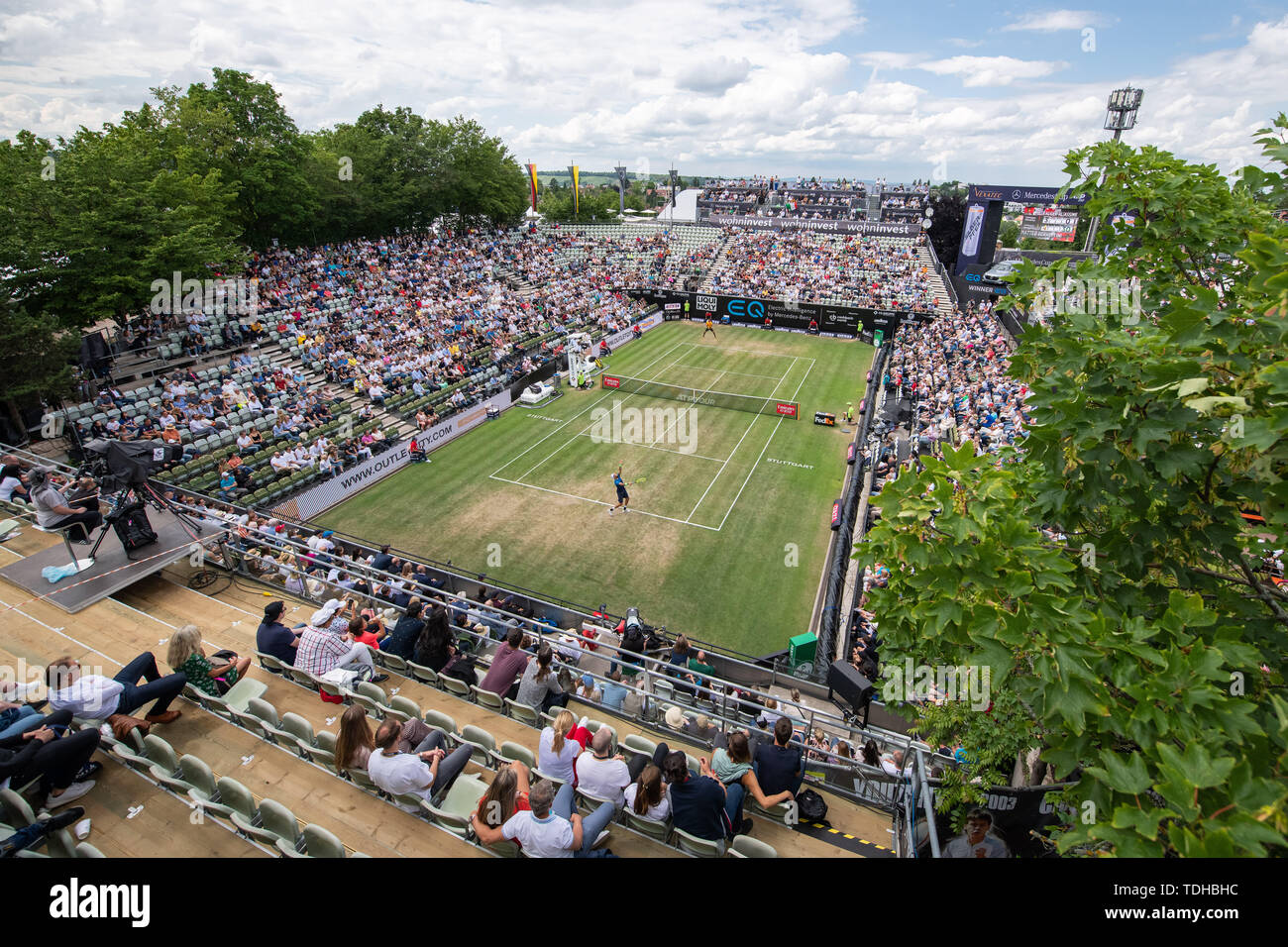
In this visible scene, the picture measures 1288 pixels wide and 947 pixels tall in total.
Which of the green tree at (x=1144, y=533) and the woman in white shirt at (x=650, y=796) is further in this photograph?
the woman in white shirt at (x=650, y=796)

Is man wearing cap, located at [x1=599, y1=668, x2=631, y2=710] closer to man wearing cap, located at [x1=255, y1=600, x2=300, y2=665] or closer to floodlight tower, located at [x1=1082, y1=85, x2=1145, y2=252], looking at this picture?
man wearing cap, located at [x1=255, y1=600, x2=300, y2=665]

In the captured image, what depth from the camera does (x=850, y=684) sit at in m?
14.2

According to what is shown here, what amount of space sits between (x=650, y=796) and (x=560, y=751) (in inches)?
46.3

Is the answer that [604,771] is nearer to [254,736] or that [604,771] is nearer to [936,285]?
[254,736]

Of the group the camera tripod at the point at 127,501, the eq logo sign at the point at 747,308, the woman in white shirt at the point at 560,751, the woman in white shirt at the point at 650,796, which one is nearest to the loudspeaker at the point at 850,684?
the woman in white shirt at the point at 650,796

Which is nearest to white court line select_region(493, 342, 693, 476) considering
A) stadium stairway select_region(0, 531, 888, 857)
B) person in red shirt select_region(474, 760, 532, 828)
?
stadium stairway select_region(0, 531, 888, 857)

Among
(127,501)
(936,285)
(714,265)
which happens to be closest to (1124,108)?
(936,285)

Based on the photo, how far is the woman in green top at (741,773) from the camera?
271 inches

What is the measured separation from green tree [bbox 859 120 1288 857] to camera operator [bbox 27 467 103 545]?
1398 cm

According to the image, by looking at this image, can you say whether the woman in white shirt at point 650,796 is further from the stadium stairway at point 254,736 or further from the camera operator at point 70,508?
the camera operator at point 70,508

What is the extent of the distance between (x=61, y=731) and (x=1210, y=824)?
9.85m

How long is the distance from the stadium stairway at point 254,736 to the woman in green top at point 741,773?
55 cm

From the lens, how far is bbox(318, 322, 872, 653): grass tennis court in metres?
20.1
